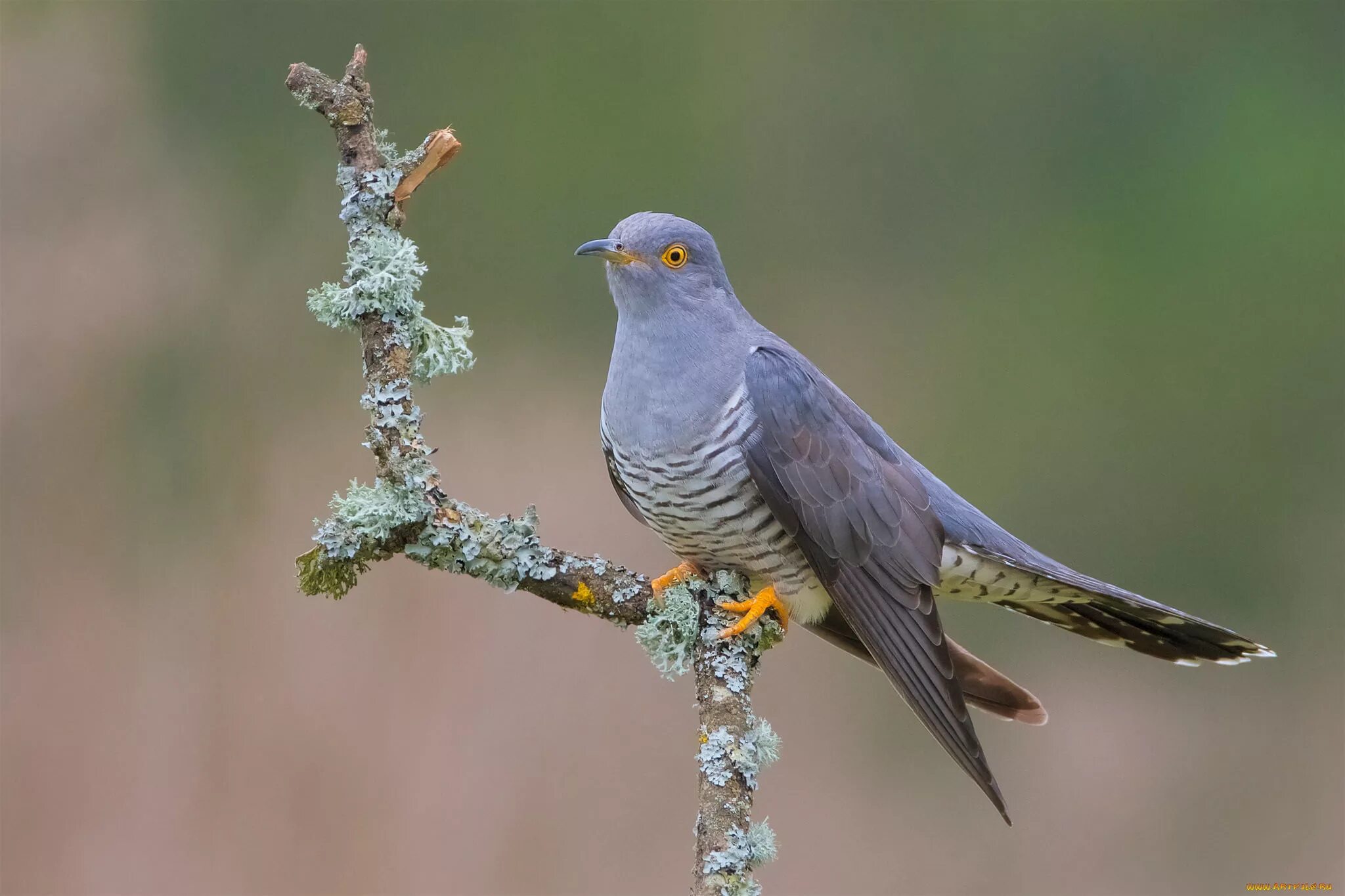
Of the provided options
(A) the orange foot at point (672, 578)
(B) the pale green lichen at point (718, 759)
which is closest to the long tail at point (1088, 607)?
(A) the orange foot at point (672, 578)

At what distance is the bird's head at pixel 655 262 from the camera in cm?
213

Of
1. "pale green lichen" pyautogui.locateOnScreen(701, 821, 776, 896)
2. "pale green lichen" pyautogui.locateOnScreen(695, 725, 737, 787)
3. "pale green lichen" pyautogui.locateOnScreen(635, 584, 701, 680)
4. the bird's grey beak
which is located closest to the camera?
"pale green lichen" pyautogui.locateOnScreen(701, 821, 776, 896)

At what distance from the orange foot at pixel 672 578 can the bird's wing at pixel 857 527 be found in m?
0.23

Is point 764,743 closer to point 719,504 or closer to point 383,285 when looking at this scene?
point 719,504

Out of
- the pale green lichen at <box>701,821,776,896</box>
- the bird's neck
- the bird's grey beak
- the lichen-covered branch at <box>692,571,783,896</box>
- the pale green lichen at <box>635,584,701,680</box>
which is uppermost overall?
the bird's grey beak

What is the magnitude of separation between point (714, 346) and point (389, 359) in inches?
27.8

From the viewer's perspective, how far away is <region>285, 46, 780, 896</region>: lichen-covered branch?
1.57 meters

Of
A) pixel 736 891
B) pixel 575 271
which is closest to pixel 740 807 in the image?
pixel 736 891

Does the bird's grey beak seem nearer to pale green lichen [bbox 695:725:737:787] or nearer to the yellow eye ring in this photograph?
the yellow eye ring

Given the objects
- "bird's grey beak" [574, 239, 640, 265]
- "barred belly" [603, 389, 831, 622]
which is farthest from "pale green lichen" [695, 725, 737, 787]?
"bird's grey beak" [574, 239, 640, 265]

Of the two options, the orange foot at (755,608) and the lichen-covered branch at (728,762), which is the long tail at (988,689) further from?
the lichen-covered branch at (728,762)

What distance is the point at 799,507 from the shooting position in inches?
78.9

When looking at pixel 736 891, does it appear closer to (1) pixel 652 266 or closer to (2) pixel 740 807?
(2) pixel 740 807

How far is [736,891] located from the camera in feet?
4.97
